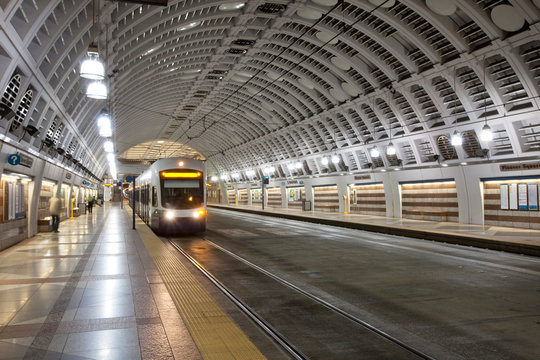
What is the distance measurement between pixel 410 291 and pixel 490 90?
13073 mm

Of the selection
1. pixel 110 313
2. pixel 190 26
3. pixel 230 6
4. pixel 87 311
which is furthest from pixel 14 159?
pixel 230 6

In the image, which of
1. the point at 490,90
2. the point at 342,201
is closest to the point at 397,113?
the point at 490,90

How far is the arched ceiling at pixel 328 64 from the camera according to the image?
14.0 meters

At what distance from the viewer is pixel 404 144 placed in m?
25.2

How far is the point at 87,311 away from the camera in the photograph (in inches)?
257

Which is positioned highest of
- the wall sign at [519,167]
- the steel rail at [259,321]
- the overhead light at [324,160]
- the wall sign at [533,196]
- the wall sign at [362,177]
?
the overhead light at [324,160]

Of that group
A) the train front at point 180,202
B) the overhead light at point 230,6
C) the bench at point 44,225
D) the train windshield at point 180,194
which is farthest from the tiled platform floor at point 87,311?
the overhead light at point 230,6

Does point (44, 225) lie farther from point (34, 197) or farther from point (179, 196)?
point (179, 196)

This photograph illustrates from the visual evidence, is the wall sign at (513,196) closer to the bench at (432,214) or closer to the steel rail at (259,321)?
the bench at (432,214)

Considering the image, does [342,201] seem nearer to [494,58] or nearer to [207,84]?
[207,84]

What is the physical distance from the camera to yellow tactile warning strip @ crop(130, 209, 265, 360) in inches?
194

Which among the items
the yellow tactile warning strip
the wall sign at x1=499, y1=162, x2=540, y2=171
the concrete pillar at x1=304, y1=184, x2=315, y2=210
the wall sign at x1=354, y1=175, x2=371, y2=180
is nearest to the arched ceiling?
the wall sign at x1=499, y1=162, x2=540, y2=171

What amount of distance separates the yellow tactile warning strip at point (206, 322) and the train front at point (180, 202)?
8715 millimetres

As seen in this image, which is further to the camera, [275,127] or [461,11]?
[275,127]
